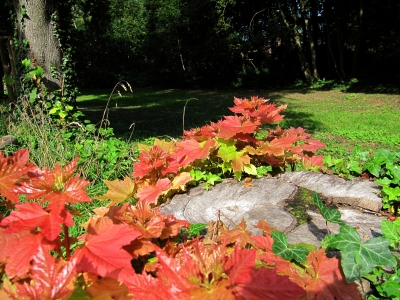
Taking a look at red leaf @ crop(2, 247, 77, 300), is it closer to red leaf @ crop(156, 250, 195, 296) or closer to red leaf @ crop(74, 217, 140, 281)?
red leaf @ crop(74, 217, 140, 281)

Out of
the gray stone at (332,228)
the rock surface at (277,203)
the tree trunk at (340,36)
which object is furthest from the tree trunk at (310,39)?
the gray stone at (332,228)

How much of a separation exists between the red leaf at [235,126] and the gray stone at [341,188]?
520 millimetres

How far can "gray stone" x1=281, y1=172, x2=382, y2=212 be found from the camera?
1894mm

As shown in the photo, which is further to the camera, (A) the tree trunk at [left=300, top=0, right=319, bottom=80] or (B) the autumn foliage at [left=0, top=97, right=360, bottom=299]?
(A) the tree trunk at [left=300, top=0, right=319, bottom=80]

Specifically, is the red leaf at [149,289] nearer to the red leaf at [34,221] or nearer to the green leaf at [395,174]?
the red leaf at [34,221]

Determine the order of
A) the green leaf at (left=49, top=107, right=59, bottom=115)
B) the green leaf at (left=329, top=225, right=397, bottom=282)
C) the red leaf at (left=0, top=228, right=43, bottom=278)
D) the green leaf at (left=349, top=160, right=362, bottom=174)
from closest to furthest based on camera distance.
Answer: the red leaf at (left=0, top=228, right=43, bottom=278), the green leaf at (left=329, top=225, right=397, bottom=282), the green leaf at (left=349, top=160, right=362, bottom=174), the green leaf at (left=49, top=107, right=59, bottom=115)

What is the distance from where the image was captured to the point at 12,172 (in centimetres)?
90

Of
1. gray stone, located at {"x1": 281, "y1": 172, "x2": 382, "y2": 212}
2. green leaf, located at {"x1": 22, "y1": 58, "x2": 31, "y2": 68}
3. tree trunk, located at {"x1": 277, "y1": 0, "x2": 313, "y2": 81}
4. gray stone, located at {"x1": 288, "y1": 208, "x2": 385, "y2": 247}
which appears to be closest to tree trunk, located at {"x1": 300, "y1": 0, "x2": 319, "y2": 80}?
tree trunk, located at {"x1": 277, "y1": 0, "x2": 313, "y2": 81}

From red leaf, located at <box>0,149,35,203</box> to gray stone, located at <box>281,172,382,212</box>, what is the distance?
5.50ft

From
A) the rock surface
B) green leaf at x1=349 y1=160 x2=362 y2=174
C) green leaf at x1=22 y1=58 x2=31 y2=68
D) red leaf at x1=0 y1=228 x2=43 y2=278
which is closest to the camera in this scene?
red leaf at x1=0 y1=228 x2=43 y2=278

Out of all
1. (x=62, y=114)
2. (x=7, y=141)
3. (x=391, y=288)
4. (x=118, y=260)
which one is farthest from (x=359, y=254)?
(x=62, y=114)

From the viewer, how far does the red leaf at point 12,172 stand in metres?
0.85

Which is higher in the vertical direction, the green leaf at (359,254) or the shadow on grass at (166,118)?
the green leaf at (359,254)

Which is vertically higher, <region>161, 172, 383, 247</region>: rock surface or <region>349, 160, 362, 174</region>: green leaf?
<region>349, 160, 362, 174</region>: green leaf
